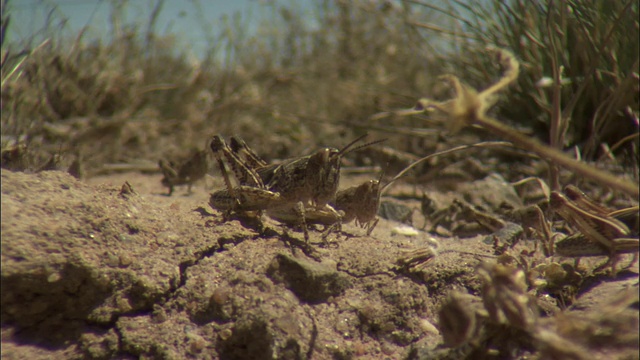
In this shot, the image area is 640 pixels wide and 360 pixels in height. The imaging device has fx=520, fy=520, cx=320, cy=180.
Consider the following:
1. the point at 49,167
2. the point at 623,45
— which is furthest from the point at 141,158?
the point at 623,45

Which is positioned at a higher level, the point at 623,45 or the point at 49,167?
the point at 623,45

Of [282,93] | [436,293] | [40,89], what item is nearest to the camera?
[436,293]

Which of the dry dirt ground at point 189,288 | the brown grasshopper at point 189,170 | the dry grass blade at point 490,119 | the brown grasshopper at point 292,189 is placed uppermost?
the dry grass blade at point 490,119

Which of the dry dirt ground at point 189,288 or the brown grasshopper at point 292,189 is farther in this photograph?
the brown grasshopper at point 292,189

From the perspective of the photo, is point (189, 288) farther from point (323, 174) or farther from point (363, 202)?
point (363, 202)

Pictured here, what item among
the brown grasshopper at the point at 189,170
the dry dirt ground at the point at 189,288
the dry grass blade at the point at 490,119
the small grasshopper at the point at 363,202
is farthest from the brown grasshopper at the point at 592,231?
→ the brown grasshopper at the point at 189,170

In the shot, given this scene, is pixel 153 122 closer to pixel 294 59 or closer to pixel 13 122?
pixel 13 122

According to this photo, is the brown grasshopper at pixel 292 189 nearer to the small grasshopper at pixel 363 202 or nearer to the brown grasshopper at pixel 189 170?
the small grasshopper at pixel 363 202
